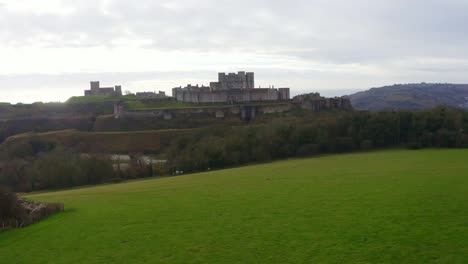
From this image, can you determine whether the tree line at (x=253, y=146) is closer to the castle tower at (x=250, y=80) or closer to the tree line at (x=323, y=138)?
the tree line at (x=323, y=138)

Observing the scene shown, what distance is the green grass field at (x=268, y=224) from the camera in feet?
49.4

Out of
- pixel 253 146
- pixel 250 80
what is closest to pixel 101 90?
pixel 250 80

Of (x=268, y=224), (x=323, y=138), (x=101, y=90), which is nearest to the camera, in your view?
(x=268, y=224)

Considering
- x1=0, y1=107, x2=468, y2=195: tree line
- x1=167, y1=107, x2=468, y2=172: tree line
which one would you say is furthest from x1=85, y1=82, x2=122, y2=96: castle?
x1=167, y1=107, x2=468, y2=172: tree line

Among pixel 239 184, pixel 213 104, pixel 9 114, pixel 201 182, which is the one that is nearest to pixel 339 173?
pixel 239 184

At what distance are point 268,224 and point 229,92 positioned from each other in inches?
3050

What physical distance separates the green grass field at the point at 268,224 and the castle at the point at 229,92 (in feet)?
208

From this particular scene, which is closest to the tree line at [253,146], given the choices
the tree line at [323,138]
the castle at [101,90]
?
the tree line at [323,138]

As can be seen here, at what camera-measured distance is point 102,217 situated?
23.1 metres

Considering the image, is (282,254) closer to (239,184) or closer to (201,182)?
(239,184)

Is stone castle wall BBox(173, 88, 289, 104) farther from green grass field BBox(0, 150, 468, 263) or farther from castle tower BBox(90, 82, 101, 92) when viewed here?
green grass field BBox(0, 150, 468, 263)

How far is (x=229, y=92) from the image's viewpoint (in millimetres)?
95312

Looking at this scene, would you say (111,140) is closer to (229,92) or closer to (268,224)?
(229,92)

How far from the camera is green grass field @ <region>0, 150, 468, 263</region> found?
593 inches
